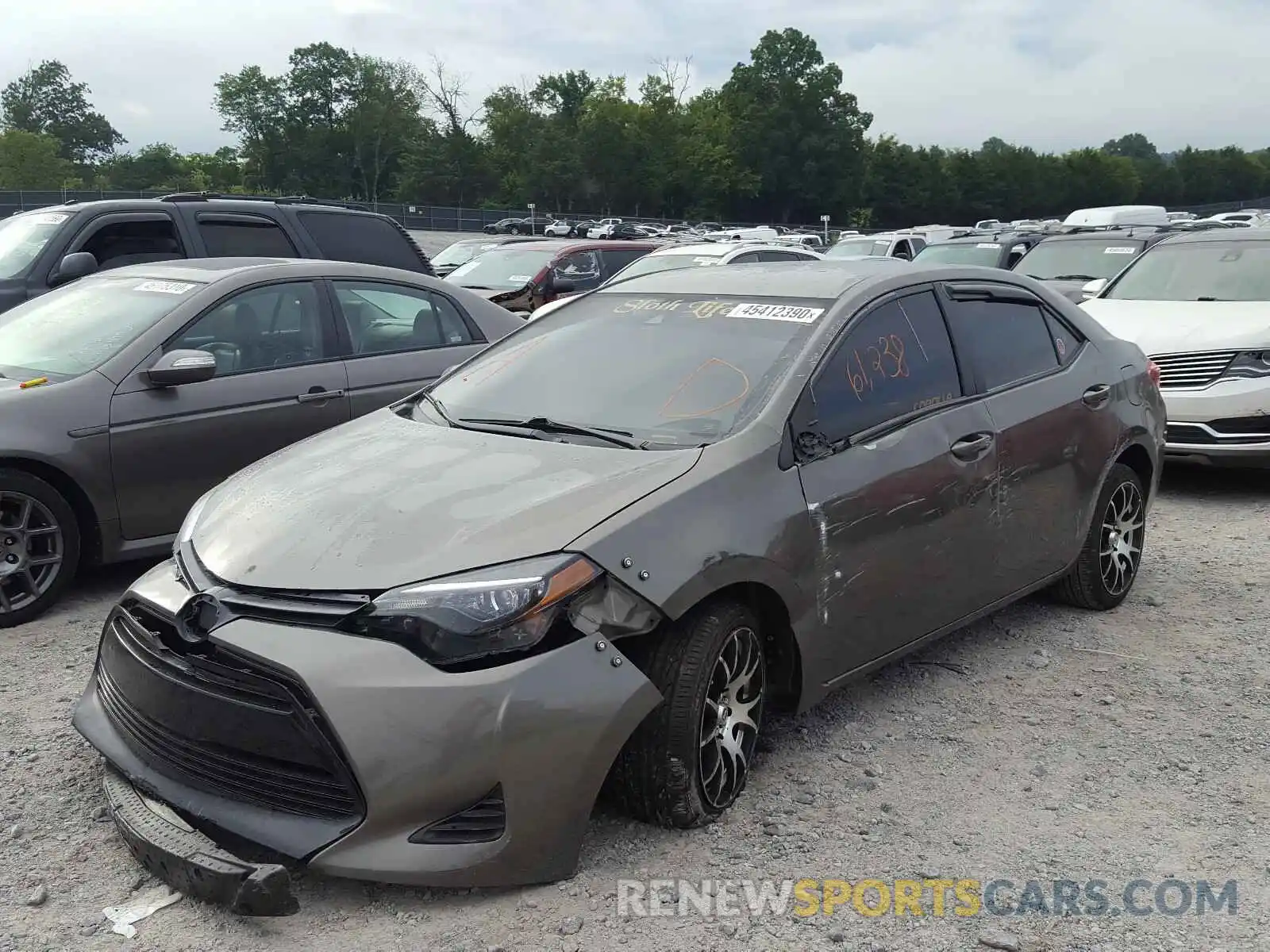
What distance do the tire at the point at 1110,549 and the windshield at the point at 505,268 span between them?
33.1 ft

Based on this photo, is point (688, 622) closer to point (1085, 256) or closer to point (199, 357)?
point (199, 357)

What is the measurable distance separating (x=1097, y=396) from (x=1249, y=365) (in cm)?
338

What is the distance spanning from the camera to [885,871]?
329cm

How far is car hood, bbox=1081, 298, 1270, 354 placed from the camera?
798 cm

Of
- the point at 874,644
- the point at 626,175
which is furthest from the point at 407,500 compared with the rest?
the point at 626,175

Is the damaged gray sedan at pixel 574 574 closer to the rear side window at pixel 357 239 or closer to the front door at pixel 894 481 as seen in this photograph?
the front door at pixel 894 481

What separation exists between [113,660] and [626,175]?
9546 centimetres

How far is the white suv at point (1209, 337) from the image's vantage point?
774cm

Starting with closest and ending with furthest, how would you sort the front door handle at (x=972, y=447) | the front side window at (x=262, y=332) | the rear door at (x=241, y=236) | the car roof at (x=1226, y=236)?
the front door handle at (x=972, y=447), the front side window at (x=262, y=332), the rear door at (x=241, y=236), the car roof at (x=1226, y=236)

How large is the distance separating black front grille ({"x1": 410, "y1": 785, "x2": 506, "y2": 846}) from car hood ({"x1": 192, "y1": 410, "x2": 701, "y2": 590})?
22.7 inches

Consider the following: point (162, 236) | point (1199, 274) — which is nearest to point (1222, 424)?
point (1199, 274)

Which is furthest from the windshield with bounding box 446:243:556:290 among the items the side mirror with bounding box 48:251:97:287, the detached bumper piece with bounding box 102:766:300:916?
the detached bumper piece with bounding box 102:766:300:916

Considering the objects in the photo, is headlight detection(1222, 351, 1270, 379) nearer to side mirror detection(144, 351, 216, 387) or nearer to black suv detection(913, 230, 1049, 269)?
side mirror detection(144, 351, 216, 387)

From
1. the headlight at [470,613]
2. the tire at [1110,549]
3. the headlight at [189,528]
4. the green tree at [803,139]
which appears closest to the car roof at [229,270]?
the headlight at [189,528]
